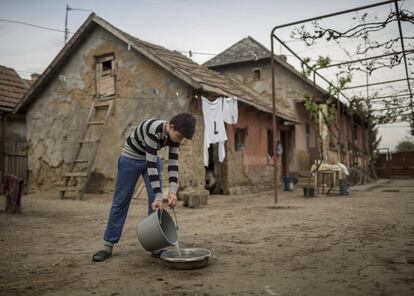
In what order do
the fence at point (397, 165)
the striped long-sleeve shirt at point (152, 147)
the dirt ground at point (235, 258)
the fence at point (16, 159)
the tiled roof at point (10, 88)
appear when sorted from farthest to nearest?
the fence at point (397, 165) → the tiled roof at point (10, 88) → the fence at point (16, 159) → the striped long-sleeve shirt at point (152, 147) → the dirt ground at point (235, 258)

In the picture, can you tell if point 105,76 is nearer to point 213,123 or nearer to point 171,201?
point 213,123

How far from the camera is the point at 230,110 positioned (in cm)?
1032

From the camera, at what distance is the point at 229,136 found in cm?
1142

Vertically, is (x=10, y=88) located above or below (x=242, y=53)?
below

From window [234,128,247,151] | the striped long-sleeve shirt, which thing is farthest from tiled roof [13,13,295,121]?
the striped long-sleeve shirt

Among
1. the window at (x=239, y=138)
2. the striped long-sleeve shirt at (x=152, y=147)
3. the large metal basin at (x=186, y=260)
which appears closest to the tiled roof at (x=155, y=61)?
the window at (x=239, y=138)

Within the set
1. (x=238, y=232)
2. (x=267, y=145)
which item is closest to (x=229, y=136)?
(x=267, y=145)

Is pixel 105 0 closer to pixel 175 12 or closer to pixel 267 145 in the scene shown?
pixel 175 12

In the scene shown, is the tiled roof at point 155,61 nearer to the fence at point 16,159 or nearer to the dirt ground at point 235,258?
the fence at point 16,159

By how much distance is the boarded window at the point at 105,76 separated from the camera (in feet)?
36.8

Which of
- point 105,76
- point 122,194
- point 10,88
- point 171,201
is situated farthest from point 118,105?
point 171,201

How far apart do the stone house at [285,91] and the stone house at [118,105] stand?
3188mm

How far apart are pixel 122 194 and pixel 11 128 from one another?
11710 millimetres

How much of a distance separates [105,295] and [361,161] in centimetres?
2290
